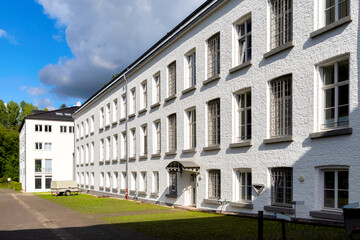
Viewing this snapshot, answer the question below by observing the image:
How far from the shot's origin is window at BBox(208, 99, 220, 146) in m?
19.7

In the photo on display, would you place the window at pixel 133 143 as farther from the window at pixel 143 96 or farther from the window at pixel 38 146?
the window at pixel 38 146

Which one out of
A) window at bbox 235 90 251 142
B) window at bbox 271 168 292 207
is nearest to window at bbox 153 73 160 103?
window at bbox 235 90 251 142

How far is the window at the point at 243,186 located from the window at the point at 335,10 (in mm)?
7311

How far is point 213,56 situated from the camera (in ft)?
67.0

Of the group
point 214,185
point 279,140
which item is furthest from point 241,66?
point 214,185

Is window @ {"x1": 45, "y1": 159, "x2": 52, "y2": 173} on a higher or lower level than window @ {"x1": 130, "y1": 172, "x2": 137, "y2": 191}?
lower

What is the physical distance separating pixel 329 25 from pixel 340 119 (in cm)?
314

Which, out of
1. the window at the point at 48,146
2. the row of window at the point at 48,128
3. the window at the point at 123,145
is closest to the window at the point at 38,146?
the window at the point at 48,146

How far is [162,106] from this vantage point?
26.0 meters

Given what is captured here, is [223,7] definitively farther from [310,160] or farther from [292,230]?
[292,230]

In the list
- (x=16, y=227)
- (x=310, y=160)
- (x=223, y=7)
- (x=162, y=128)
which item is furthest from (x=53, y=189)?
Result: (x=310, y=160)

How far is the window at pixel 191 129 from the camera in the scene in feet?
73.0

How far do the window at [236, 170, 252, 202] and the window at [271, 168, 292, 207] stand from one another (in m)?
1.77

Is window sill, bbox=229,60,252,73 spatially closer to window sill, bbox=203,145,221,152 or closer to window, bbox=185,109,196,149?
window sill, bbox=203,145,221,152
